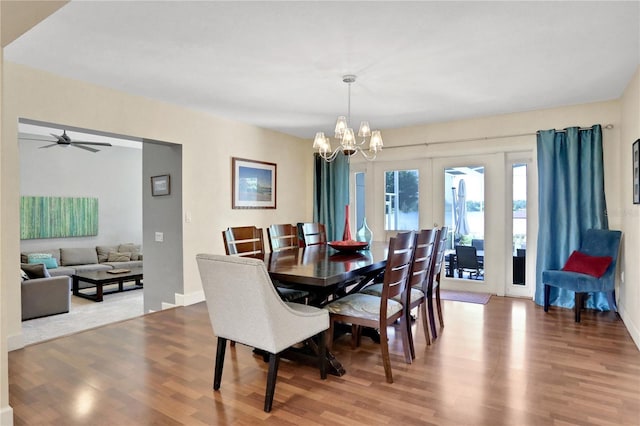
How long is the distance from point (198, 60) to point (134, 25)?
618mm

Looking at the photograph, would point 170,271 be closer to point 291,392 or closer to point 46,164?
point 291,392

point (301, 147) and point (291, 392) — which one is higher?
point (301, 147)

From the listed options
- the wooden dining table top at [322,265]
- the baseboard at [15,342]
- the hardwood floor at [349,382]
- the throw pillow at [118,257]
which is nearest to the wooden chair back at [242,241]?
the wooden dining table top at [322,265]

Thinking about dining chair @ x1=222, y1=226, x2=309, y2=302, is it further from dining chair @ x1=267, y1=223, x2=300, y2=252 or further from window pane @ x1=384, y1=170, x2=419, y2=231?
window pane @ x1=384, y1=170, x2=419, y2=231

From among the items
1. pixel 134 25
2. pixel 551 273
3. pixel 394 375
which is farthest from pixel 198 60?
pixel 551 273

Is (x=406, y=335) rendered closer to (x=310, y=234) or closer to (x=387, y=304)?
(x=387, y=304)

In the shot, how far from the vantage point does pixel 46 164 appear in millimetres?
6984

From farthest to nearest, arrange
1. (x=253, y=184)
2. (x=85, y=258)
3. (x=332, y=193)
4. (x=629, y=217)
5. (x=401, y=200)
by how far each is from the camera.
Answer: (x=85, y=258), (x=332, y=193), (x=401, y=200), (x=253, y=184), (x=629, y=217)

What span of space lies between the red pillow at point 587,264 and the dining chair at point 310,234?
264cm

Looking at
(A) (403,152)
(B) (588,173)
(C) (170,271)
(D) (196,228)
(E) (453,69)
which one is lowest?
(C) (170,271)

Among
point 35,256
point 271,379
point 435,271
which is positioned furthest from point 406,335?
point 35,256

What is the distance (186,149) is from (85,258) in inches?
157

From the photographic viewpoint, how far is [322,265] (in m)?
2.67

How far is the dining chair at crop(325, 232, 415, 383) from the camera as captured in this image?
2436 mm
